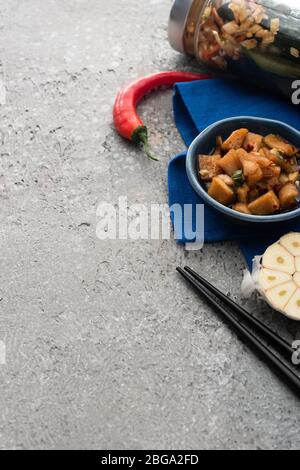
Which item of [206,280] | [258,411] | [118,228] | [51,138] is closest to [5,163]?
[51,138]

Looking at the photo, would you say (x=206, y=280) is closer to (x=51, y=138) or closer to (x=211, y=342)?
(x=211, y=342)

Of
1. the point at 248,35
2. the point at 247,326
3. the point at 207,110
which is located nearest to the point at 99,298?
the point at 247,326

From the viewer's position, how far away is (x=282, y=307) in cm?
115

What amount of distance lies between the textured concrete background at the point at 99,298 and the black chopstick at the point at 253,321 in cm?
3

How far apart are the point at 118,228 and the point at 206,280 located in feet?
0.73

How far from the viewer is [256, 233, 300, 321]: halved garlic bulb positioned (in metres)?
1.16

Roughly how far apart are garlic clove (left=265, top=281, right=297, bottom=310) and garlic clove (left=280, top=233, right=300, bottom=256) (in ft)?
0.24

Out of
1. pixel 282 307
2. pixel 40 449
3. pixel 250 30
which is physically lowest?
pixel 40 449

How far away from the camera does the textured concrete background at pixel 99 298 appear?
111 centimetres

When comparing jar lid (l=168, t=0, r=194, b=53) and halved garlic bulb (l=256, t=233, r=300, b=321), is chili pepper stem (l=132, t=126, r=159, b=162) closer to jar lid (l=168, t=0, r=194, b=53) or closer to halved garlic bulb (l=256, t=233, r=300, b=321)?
jar lid (l=168, t=0, r=194, b=53)

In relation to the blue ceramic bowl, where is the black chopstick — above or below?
below

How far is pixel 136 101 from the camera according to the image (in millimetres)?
1554

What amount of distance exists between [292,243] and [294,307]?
0.44 ft

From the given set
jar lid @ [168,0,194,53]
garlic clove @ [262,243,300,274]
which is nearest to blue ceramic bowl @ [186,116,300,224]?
garlic clove @ [262,243,300,274]
